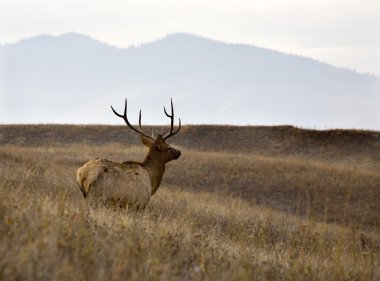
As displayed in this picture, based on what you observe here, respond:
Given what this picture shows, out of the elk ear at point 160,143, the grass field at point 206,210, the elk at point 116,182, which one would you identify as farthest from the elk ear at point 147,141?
the grass field at point 206,210

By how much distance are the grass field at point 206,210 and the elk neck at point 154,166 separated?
0.64 m

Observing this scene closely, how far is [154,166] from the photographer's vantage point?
38.5 feet

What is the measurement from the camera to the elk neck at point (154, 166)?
456 inches

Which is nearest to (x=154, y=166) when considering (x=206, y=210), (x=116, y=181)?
(x=116, y=181)

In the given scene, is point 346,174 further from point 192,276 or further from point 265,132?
point 192,276

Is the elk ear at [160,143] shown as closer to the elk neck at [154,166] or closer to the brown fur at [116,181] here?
the elk neck at [154,166]

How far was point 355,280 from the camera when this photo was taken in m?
6.81

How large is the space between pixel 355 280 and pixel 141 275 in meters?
2.97

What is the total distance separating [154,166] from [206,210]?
12.8ft

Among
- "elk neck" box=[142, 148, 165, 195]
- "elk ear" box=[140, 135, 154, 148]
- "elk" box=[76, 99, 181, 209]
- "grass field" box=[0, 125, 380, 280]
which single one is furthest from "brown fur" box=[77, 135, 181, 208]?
"elk ear" box=[140, 135, 154, 148]

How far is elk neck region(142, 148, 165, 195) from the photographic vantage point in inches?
456

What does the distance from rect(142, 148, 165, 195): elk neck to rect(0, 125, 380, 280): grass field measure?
644 millimetres

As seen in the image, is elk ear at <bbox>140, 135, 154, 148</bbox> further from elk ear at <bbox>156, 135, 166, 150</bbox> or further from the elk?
the elk

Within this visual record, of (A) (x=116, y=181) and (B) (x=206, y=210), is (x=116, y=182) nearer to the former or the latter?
(A) (x=116, y=181)
